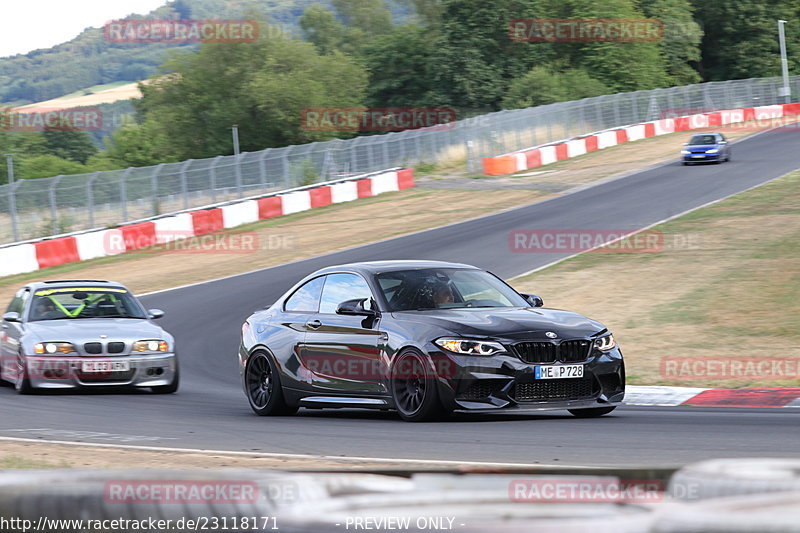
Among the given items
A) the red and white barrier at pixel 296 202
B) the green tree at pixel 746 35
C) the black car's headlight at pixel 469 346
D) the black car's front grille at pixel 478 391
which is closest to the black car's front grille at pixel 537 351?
the black car's headlight at pixel 469 346

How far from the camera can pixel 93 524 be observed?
3689mm

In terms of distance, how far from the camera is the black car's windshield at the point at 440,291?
1038 centimetres

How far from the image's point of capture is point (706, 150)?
41781 mm

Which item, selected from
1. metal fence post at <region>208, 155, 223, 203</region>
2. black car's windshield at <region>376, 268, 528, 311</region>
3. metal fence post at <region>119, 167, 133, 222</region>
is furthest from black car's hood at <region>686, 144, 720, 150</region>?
Result: black car's windshield at <region>376, 268, 528, 311</region>

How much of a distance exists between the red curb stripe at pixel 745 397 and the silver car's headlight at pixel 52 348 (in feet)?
22.7

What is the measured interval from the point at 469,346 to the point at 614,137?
46053 millimetres

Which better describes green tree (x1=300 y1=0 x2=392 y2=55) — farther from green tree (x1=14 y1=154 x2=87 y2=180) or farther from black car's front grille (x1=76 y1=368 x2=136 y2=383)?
black car's front grille (x1=76 y1=368 x2=136 y2=383)

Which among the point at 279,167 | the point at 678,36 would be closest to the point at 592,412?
the point at 279,167

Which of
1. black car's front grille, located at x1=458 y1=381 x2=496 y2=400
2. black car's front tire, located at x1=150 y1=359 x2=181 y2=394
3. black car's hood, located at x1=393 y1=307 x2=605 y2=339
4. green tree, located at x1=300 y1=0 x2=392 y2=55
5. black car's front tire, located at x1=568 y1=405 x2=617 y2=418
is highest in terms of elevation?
green tree, located at x1=300 y1=0 x2=392 y2=55

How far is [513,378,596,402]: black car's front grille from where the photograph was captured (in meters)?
9.44

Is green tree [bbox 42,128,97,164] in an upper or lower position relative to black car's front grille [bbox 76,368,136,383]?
upper

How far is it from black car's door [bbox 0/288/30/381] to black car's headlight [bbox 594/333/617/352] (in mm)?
7254

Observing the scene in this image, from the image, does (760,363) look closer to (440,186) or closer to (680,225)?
(680,225)

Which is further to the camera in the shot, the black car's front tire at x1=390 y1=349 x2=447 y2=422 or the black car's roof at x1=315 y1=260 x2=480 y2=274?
the black car's roof at x1=315 y1=260 x2=480 y2=274
